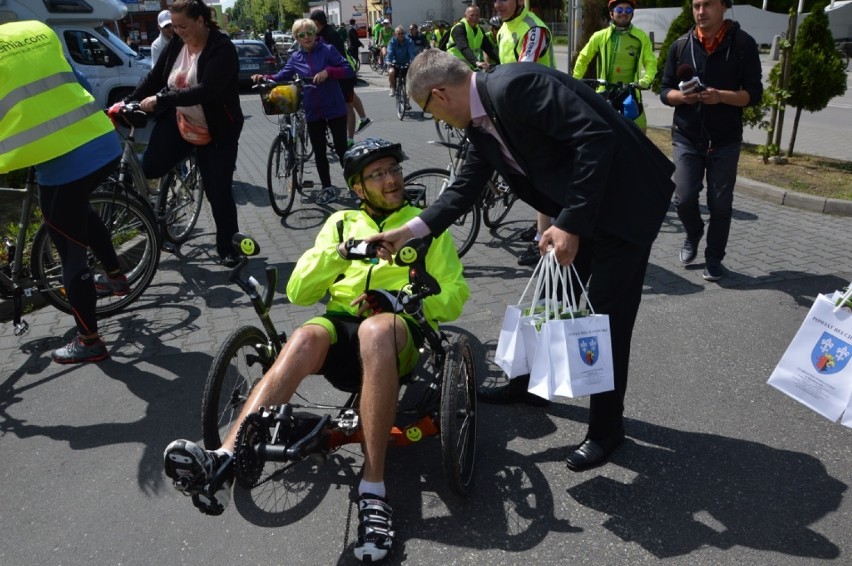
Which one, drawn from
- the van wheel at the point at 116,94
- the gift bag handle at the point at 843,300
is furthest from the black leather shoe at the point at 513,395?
the van wheel at the point at 116,94

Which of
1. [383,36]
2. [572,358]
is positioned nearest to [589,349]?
[572,358]

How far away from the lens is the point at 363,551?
252 centimetres

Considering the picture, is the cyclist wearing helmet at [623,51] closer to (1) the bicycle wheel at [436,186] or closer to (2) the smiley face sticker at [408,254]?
(1) the bicycle wheel at [436,186]

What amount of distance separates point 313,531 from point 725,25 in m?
4.20

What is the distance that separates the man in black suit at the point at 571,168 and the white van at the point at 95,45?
12.5m

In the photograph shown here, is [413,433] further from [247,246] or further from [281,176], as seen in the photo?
[281,176]

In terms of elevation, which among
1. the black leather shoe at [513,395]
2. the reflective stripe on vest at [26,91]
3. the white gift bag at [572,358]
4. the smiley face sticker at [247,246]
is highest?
the reflective stripe on vest at [26,91]

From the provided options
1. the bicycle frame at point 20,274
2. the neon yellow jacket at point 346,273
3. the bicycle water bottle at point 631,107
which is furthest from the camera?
the bicycle water bottle at point 631,107

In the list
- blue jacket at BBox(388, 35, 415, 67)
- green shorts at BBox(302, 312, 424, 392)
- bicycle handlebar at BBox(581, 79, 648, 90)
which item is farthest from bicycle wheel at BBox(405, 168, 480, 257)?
blue jacket at BBox(388, 35, 415, 67)

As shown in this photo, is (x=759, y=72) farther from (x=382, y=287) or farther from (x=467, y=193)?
(x=382, y=287)

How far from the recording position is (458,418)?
2.93 meters

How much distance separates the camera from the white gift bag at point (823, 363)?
98.3 inches

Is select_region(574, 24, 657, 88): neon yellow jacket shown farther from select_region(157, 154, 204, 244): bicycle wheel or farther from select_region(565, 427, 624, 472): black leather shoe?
select_region(565, 427, 624, 472): black leather shoe

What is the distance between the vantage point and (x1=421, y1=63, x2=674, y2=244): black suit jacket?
2525 millimetres
